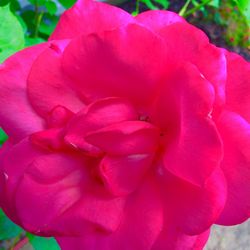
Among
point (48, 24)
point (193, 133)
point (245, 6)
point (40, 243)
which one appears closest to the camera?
point (193, 133)

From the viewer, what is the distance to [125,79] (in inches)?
16.1

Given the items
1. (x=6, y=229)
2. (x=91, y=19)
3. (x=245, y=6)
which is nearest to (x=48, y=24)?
(x=245, y=6)

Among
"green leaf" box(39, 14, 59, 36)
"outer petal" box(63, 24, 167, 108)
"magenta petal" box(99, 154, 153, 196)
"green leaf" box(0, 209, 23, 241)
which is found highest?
"outer petal" box(63, 24, 167, 108)

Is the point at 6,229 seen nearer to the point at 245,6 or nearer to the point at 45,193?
the point at 45,193

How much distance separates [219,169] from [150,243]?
0.09 meters


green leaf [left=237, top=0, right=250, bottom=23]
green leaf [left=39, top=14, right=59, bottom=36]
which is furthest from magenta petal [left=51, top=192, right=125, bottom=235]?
green leaf [left=39, top=14, right=59, bottom=36]

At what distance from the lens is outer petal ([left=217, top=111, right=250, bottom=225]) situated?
15.3 inches

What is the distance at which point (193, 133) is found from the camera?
14.5 inches

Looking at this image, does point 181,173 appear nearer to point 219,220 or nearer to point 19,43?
point 219,220

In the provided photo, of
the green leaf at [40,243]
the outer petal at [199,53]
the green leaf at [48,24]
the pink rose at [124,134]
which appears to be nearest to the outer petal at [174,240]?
the pink rose at [124,134]

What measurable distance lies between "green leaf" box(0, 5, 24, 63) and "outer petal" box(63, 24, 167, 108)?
0.23m

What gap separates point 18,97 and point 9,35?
235 millimetres

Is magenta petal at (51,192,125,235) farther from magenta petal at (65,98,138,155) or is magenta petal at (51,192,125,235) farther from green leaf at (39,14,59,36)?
green leaf at (39,14,59,36)

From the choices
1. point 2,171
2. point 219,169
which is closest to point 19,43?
point 2,171
